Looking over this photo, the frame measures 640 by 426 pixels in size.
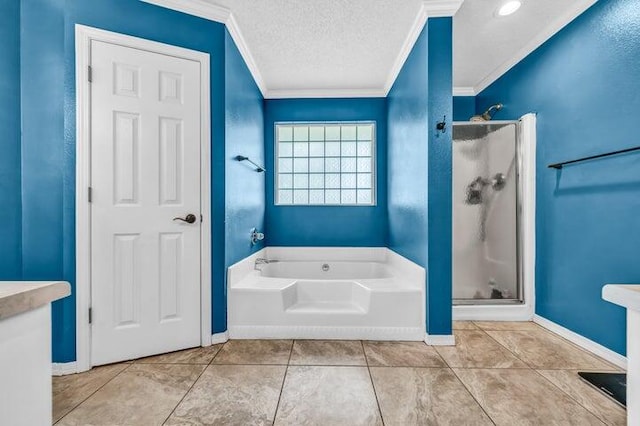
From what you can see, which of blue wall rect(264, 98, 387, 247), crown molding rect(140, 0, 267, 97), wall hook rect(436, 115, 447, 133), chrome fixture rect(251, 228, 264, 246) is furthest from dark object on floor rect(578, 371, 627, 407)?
crown molding rect(140, 0, 267, 97)

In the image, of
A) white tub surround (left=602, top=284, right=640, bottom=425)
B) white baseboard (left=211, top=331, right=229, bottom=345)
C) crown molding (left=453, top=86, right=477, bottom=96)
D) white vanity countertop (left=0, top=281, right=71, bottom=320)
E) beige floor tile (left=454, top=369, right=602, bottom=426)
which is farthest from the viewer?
crown molding (left=453, top=86, right=477, bottom=96)

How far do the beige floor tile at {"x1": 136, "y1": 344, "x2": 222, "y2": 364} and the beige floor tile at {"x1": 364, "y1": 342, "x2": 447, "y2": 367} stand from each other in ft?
3.40

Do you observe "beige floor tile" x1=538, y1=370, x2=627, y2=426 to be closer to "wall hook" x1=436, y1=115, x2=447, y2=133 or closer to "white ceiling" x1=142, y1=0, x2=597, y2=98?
"wall hook" x1=436, y1=115, x2=447, y2=133

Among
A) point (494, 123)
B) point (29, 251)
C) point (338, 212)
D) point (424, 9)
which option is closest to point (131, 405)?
point (29, 251)

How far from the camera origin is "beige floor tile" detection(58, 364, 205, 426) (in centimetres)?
131

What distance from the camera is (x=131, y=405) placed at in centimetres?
141

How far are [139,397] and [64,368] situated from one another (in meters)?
0.60

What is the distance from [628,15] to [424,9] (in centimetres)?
116

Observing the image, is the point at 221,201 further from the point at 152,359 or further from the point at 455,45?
the point at 455,45

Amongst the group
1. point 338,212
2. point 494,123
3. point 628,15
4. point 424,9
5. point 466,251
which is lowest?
point 466,251

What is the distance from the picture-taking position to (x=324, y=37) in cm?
238

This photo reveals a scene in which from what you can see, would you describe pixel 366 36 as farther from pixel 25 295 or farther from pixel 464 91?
pixel 25 295

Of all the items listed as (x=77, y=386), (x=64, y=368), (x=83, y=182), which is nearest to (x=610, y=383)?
(x=77, y=386)

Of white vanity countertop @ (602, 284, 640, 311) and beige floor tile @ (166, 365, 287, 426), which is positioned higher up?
white vanity countertop @ (602, 284, 640, 311)
